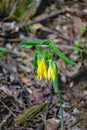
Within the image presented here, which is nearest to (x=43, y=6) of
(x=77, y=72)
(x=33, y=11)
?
(x=33, y=11)

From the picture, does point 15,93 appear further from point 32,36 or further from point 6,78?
point 32,36

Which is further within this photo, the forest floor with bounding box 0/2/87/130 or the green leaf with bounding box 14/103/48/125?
the forest floor with bounding box 0/2/87/130

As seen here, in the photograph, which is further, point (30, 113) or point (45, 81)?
point (45, 81)

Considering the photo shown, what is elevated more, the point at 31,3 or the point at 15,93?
the point at 31,3

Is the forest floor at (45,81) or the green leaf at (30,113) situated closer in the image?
the green leaf at (30,113)
